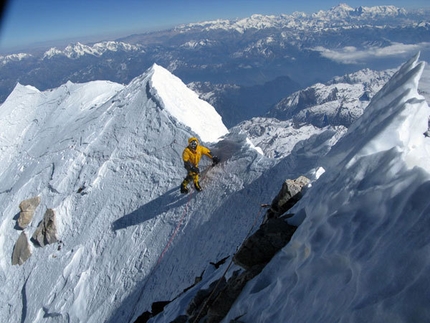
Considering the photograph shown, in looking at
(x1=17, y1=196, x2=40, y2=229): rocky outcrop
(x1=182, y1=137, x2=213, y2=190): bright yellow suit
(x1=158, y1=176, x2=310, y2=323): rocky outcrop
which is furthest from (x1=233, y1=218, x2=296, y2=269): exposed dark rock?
(x1=17, y1=196, x2=40, y2=229): rocky outcrop

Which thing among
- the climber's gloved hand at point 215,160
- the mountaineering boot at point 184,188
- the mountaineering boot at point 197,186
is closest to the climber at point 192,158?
the mountaineering boot at point 197,186

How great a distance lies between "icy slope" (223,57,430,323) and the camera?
363 cm

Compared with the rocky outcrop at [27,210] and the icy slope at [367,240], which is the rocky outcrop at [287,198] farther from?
Answer: the rocky outcrop at [27,210]

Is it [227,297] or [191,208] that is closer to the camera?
[227,297]

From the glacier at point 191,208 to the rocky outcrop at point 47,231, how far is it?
0.37 metres

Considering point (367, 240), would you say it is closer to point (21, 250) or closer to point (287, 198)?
point (287, 198)

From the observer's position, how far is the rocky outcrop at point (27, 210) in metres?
17.8

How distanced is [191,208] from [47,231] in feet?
29.2

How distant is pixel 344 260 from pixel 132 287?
36.6ft

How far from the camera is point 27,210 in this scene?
18156 millimetres

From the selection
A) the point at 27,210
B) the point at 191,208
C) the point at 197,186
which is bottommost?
the point at 27,210

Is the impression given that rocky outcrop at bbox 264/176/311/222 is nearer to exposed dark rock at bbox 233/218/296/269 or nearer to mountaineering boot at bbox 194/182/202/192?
exposed dark rock at bbox 233/218/296/269

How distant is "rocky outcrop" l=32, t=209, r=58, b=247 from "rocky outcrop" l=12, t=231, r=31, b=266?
579mm

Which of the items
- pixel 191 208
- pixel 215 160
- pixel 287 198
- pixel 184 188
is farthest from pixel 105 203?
pixel 287 198
